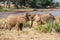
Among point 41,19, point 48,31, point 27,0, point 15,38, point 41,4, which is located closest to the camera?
point 15,38

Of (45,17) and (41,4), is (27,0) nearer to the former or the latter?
(41,4)

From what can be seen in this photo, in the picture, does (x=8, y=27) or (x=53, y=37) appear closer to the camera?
(x=53, y=37)

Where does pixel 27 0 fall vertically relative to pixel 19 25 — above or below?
below

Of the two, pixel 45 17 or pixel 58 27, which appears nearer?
pixel 58 27

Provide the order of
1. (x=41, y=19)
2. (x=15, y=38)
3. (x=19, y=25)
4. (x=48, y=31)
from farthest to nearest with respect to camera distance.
A: (x=41, y=19) < (x=19, y=25) < (x=48, y=31) < (x=15, y=38)

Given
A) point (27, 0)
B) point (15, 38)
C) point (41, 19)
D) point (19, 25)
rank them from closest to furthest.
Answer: point (15, 38)
point (19, 25)
point (41, 19)
point (27, 0)

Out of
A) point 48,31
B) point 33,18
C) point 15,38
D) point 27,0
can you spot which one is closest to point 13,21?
point 33,18

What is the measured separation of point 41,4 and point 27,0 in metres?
6.77

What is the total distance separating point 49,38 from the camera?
9.85 metres

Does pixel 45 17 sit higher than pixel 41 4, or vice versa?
pixel 45 17

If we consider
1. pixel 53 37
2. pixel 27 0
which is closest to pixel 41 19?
pixel 53 37

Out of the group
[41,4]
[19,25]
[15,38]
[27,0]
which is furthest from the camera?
[41,4]

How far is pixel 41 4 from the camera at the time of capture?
6975cm

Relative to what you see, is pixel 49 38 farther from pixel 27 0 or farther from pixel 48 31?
pixel 27 0
